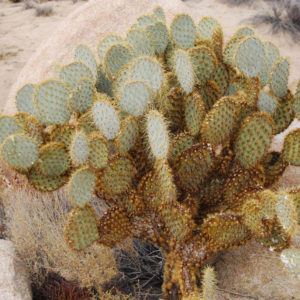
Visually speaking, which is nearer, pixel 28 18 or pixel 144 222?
pixel 144 222

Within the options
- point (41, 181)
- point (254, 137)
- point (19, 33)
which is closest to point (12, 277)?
point (41, 181)

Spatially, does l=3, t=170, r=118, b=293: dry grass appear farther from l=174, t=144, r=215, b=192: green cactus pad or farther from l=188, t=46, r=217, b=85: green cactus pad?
l=188, t=46, r=217, b=85: green cactus pad

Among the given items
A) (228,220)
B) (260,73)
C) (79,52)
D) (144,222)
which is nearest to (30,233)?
(144,222)

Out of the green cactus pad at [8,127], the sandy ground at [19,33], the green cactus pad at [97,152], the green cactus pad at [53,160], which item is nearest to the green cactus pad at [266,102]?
the green cactus pad at [97,152]

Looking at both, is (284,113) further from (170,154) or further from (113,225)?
(113,225)

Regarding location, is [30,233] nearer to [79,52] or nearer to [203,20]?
[79,52]

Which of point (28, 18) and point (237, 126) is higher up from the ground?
point (237, 126)
